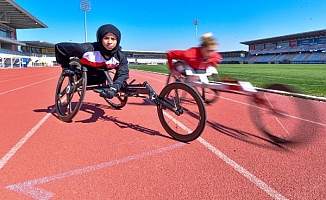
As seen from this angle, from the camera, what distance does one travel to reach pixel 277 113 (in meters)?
3.26

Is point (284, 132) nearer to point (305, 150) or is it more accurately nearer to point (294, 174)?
point (305, 150)

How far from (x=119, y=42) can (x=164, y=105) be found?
1368mm

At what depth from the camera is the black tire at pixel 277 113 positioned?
3.00m

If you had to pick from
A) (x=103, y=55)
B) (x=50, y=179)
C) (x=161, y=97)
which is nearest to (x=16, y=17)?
(x=103, y=55)

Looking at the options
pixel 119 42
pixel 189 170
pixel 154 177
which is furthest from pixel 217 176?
pixel 119 42

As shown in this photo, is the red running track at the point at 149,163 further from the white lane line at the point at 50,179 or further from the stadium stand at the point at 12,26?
the stadium stand at the point at 12,26

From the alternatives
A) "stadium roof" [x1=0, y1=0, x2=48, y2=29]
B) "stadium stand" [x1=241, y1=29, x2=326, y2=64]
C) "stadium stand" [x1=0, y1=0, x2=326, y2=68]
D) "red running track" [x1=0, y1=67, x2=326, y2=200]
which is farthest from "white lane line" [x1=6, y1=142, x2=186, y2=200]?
"stadium stand" [x1=241, y1=29, x2=326, y2=64]

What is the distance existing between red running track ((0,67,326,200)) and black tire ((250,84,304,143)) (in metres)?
0.18

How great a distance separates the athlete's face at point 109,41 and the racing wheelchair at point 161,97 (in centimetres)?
47

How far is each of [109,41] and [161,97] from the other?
4.11 ft

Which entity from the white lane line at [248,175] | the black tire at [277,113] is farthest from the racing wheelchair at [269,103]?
the white lane line at [248,175]

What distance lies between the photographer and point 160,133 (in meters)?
3.88

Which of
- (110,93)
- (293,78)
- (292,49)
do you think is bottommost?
(110,93)

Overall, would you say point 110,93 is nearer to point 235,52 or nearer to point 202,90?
point 202,90
